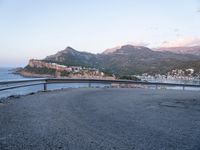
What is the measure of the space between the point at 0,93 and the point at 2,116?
6157 millimetres

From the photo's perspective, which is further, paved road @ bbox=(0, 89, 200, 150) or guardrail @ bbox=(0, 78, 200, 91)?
guardrail @ bbox=(0, 78, 200, 91)

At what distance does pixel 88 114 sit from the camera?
968cm

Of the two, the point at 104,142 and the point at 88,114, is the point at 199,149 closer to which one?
the point at 104,142

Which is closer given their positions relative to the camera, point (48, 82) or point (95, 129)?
point (95, 129)

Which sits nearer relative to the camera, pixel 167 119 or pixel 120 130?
pixel 120 130

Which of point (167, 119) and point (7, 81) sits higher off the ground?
point (7, 81)

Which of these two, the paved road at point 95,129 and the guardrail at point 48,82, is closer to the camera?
the paved road at point 95,129

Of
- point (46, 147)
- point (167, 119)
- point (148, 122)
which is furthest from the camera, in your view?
point (167, 119)

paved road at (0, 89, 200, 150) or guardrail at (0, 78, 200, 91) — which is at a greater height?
guardrail at (0, 78, 200, 91)

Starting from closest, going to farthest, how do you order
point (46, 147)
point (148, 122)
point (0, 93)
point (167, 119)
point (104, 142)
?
1. point (46, 147)
2. point (104, 142)
3. point (148, 122)
4. point (167, 119)
5. point (0, 93)

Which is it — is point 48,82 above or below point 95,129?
above

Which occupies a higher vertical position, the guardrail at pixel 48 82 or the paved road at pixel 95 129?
the guardrail at pixel 48 82

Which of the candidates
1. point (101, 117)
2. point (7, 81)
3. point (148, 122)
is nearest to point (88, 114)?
point (101, 117)

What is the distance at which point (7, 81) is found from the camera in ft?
48.8
